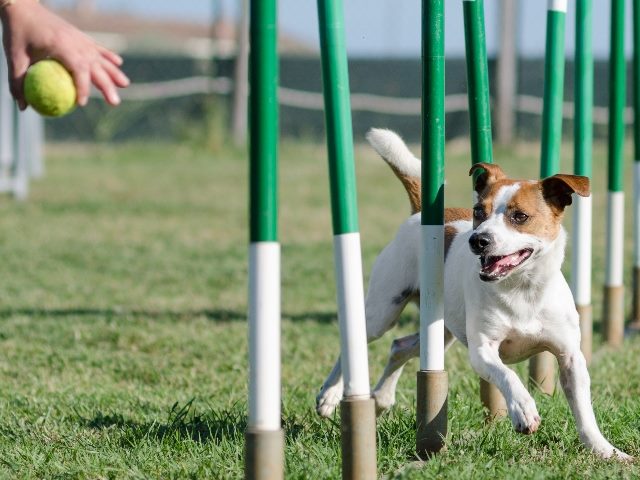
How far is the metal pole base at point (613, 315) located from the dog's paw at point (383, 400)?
195 cm

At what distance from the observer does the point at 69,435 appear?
13.0 feet

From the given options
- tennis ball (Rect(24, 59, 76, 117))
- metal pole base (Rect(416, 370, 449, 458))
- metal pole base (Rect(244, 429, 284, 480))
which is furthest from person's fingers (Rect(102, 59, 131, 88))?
metal pole base (Rect(416, 370, 449, 458))

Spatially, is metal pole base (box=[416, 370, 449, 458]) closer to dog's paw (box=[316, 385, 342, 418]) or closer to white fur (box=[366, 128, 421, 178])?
dog's paw (box=[316, 385, 342, 418])

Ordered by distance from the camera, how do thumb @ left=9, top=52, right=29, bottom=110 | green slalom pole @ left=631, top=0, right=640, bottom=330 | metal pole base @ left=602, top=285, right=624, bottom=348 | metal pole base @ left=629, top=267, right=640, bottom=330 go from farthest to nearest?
metal pole base @ left=629, top=267, right=640, bottom=330 → metal pole base @ left=602, top=285, right=624, bottom=348 → green slalom pole @ left=631, top=0, right=640, bottom=330 → thumb @ left=9, top=52, right=29, bottom=110

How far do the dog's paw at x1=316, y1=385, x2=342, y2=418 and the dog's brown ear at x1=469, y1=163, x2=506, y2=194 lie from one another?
3.09ft

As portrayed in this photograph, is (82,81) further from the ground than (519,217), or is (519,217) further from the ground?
(82,81)

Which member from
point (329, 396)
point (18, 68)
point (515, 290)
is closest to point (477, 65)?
point (515, 290)

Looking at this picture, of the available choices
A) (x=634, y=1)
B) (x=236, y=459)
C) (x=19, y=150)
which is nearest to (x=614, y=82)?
(x=634, y=1)

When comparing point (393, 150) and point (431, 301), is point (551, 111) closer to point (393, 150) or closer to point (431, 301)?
point (393, 150)

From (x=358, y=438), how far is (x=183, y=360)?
2.65 meters

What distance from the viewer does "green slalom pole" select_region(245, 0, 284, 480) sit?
283 centimetres

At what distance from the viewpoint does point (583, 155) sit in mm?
5195

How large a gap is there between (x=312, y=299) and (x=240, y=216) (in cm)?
489

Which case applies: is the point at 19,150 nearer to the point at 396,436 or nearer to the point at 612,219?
the point at 612,219
